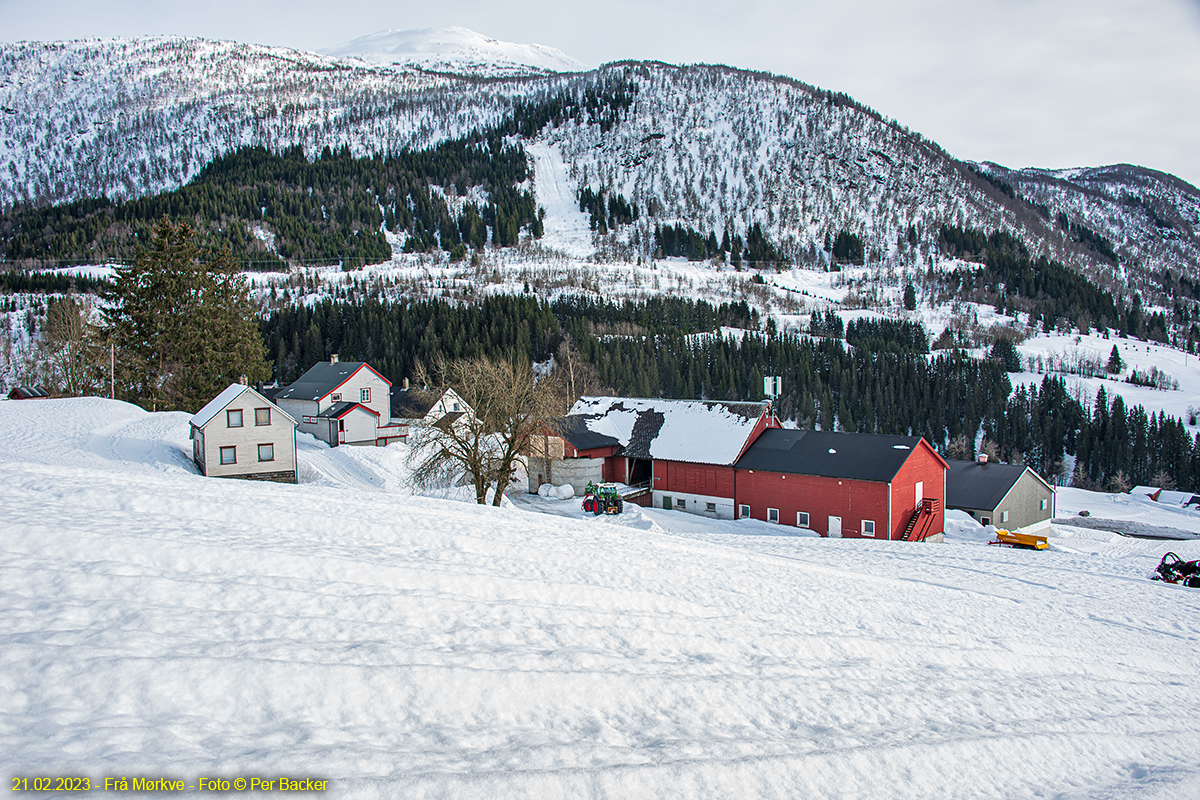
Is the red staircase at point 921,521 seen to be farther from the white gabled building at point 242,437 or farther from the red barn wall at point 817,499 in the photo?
the white gabled building at point 242,437

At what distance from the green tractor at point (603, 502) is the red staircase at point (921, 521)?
1449cm

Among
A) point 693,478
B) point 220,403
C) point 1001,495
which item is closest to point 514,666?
point 220,403

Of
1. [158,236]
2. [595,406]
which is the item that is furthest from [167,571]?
[158,236]

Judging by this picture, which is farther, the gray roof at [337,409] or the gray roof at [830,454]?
the gray roof at [337,409]

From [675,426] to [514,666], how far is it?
33703 millimetres

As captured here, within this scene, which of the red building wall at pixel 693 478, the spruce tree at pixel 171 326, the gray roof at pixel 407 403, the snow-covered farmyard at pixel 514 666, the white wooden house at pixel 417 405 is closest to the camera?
the snow-covered farmyard at pixel 514 666

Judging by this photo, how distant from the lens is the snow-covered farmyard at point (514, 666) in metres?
4.85

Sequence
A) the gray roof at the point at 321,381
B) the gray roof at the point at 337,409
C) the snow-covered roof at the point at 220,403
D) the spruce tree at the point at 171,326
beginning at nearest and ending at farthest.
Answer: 1. the snow-covered roof at the point at 220,403
2. the spruce tree at the point at 171,326
3. the gray roof at the point at 337,409
4. the gray roof at the point at 321,381

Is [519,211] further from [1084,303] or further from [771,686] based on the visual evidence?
[771,686]

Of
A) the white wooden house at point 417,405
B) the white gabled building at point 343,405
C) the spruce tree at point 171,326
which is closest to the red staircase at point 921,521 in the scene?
the white wooden house at point 417,405

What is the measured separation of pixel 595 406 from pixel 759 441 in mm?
12148

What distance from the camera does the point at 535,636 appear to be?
7.41 meters

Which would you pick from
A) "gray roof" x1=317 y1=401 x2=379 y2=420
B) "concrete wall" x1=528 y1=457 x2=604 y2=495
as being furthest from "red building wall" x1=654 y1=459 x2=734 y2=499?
"gray roof" x1=317 y1=401 x2=379 y2=420

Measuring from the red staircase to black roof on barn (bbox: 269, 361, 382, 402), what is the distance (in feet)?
139
